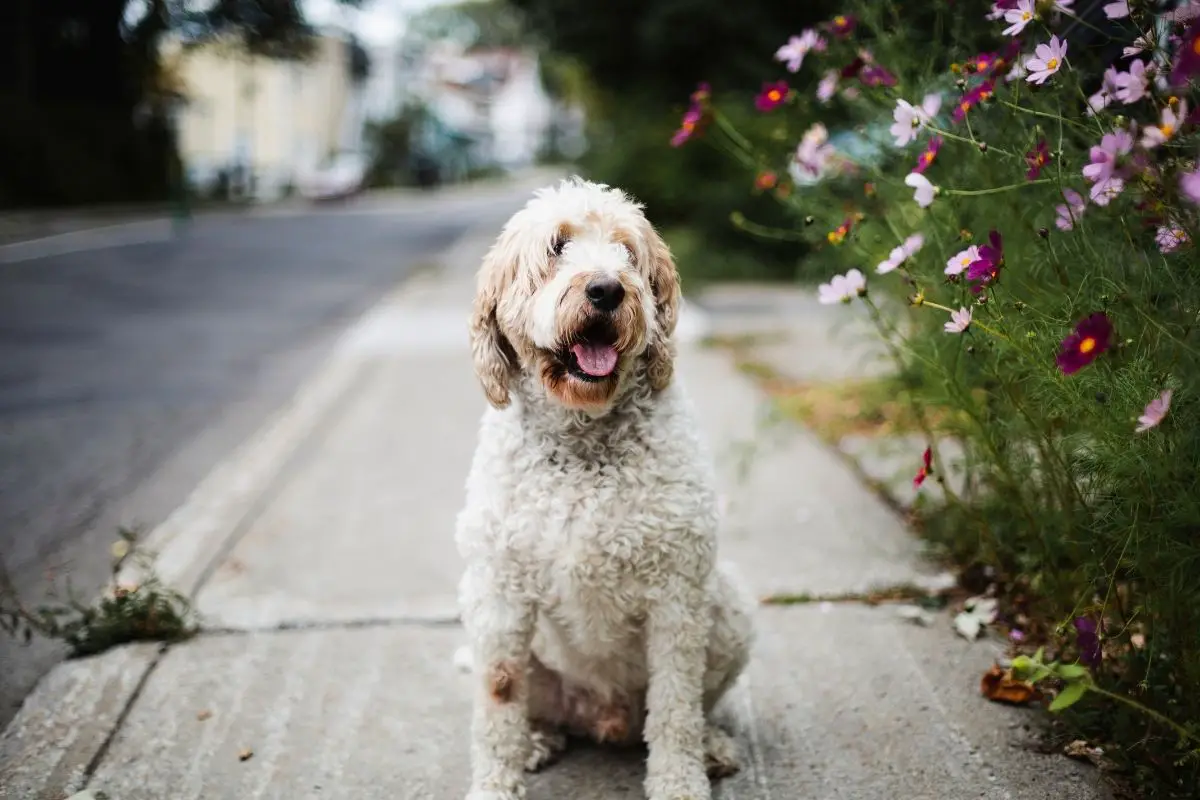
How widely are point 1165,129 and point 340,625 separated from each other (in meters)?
3.15

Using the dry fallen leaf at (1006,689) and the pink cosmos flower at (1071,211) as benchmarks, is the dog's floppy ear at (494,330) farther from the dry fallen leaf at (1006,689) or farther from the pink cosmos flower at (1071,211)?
the dry fallen leaf at (1006,689)

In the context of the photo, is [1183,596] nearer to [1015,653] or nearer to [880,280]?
[1015,653]

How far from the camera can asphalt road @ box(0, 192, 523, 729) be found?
486cm

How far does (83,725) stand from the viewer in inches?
126

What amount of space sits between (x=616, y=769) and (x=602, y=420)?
3.50 feet

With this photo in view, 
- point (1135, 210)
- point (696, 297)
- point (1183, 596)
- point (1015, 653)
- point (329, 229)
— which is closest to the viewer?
point (1183, 596)

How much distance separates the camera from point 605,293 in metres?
2.69

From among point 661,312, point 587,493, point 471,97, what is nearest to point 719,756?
point 587,493

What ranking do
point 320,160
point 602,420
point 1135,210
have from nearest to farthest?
point 1135,210 < point 602,420 < point 320,160

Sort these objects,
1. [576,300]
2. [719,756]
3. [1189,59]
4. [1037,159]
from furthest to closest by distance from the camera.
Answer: [719,756], [576,300], [1037,159], [1189,59]

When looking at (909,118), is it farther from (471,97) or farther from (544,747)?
(471,97)

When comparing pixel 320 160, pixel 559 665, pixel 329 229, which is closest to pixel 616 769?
pixel 559 665

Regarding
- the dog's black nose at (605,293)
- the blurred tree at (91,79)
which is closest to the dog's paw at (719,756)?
the dog's black nose at (605,293)

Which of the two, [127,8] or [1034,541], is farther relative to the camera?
[127,8]
